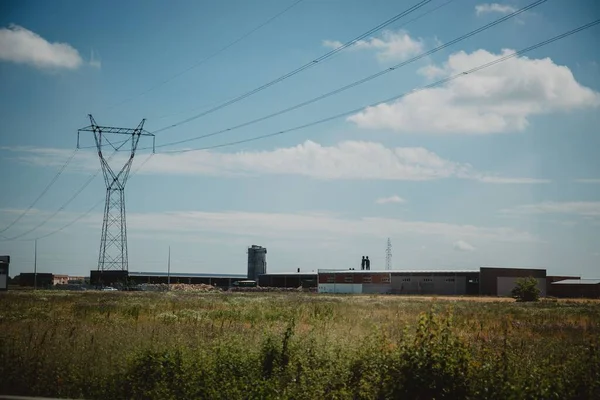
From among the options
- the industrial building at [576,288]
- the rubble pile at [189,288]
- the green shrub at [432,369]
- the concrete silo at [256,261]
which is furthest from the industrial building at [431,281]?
the green shrub at [432,369]

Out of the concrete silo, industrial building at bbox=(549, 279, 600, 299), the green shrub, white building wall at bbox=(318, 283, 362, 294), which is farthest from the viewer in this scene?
the concrete silo

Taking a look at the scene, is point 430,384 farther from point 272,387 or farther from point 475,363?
point 272,387

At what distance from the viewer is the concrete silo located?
144 meters

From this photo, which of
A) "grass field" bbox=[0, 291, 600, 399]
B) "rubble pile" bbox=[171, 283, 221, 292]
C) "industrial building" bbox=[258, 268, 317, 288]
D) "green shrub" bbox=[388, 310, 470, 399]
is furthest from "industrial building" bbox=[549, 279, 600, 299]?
"green shrub" bbox=[388, 310, 470, 399]

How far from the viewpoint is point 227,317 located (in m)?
29.2

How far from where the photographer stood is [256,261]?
145 metres

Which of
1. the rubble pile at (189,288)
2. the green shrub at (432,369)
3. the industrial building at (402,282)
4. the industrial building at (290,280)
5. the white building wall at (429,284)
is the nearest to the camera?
the green shrub at (432,369)

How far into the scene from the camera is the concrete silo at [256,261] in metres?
144

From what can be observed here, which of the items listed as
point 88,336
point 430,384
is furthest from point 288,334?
point 88,336

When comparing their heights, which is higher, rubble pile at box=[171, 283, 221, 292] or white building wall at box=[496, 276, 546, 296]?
white building wall at box=[496, 276, 546, 296]

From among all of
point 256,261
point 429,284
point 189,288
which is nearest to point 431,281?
point 429,284

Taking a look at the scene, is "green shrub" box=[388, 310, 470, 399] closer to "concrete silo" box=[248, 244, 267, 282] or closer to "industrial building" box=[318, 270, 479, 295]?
"industrial building" box=[318, 270, 479, 295]

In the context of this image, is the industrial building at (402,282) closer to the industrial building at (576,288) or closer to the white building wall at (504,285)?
the white building wall at (504,285)

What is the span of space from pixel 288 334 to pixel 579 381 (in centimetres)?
637
